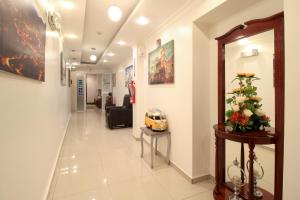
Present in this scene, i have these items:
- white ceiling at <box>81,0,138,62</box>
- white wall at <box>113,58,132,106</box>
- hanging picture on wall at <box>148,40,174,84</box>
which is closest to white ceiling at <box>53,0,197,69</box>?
white ceiling at <box>81,0,138,62</box>

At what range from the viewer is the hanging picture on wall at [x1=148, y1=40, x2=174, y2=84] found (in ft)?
8.96

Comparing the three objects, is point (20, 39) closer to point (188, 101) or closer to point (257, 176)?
point (188, 101)

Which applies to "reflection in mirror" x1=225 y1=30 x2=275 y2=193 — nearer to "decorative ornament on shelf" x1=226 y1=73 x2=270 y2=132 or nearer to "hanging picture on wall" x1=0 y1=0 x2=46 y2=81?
"decorative ornament on shelf" x1=226 y1=73 x2=270 y2=132

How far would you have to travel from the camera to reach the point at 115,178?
2.35 metres

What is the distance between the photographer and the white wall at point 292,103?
43.3 inches

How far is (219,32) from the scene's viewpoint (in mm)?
2139

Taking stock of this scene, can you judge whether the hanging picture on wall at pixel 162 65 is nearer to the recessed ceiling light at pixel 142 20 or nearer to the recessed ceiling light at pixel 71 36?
the recessed ceiling light at pixel 142 20

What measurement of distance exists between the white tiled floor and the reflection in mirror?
0.76 metres

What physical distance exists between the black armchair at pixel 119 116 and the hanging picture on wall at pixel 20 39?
377 cm

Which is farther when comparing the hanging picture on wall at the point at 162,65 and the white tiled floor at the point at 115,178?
the hanging picture on wall at the point at 162,65

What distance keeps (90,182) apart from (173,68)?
207cm

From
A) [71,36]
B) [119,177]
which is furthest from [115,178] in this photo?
[71,36]

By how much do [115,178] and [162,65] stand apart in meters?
2.01

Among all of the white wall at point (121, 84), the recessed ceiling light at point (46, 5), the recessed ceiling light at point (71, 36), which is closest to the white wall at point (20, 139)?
the recessed ceiling light at point (46, 5)
